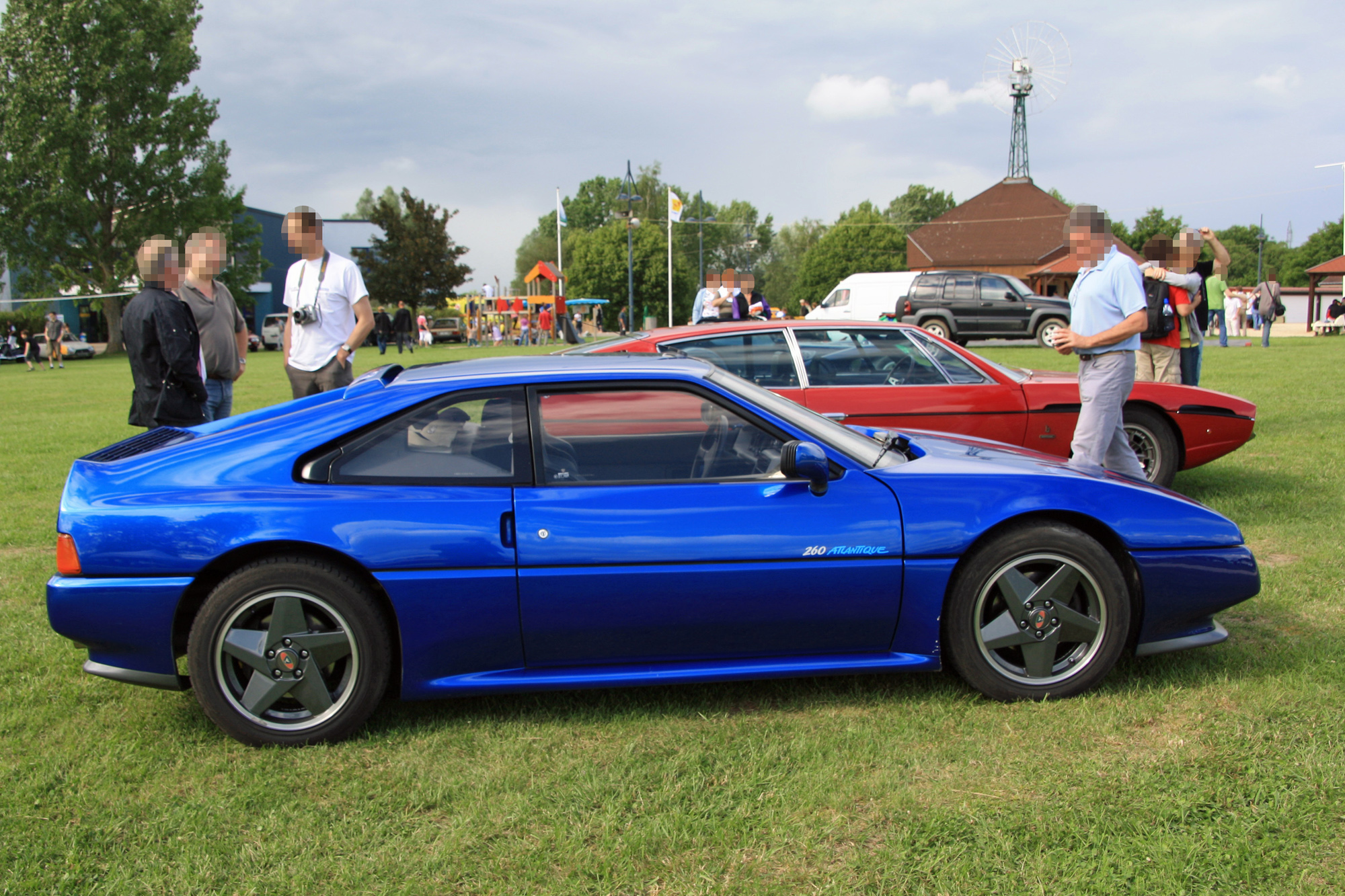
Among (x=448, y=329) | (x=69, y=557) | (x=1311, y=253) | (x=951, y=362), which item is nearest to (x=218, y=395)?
(x=69, y=557)

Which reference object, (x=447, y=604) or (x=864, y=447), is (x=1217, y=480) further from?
(x=447, y=604)

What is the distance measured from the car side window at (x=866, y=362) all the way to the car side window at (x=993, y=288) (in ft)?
58.5

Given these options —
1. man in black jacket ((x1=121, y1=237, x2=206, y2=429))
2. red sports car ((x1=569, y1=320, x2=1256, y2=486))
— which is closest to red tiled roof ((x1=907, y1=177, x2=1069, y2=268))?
red sports car ((x1=569, y1=320, x2=1256, y2=486))

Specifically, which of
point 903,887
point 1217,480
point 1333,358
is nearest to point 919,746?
point 903,887

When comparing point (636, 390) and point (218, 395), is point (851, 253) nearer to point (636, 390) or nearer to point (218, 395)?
point (218, 395)

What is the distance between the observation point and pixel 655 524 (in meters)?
2.96

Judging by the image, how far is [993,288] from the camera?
22516mm

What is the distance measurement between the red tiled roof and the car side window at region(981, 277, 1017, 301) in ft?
126

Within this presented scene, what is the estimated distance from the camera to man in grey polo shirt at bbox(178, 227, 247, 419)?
5.28m

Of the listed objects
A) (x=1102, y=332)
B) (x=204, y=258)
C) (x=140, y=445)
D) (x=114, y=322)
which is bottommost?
(x=140, y=445)

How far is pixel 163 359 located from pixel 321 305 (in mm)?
1006

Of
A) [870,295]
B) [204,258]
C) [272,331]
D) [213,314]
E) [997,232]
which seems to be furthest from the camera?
[997,232]

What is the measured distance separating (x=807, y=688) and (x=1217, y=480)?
4822 millimetres

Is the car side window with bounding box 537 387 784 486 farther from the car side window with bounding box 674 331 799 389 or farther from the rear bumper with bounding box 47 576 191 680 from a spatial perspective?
the car side window with bounding box 674 331 799 389
